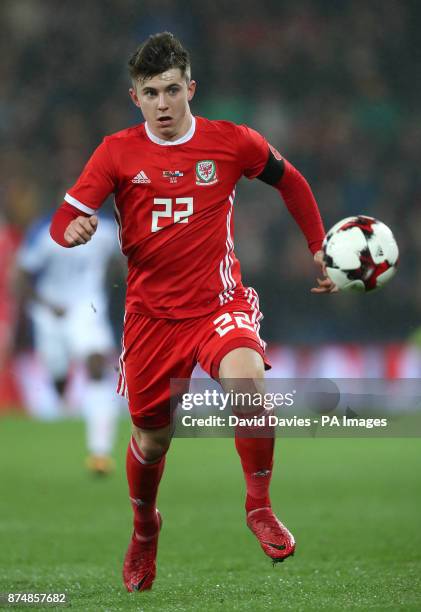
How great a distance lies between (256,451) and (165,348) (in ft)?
1.91

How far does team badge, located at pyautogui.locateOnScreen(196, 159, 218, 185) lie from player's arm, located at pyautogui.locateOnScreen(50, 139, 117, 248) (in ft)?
1.16

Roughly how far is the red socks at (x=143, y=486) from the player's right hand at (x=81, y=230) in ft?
3.26

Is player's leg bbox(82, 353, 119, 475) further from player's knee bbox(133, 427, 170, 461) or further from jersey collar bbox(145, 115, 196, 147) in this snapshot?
jersey collar bbox(145, 115, 196, 147)

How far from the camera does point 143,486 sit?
5316 millimetres

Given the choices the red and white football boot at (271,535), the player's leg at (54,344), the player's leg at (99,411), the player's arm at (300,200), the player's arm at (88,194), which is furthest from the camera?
the player's leg at (54,344)

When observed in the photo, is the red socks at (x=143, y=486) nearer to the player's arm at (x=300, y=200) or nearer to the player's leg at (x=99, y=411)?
the player's arm at (x=300, y=200)

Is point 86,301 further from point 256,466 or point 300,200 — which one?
point 256,466

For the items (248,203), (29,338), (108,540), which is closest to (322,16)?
(248,203)

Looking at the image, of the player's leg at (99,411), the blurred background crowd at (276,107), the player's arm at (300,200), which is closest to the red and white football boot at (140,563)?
the player's arm at (300,200)

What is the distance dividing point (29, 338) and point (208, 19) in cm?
550

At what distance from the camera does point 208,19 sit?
16.8 metres

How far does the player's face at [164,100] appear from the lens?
4965 mm

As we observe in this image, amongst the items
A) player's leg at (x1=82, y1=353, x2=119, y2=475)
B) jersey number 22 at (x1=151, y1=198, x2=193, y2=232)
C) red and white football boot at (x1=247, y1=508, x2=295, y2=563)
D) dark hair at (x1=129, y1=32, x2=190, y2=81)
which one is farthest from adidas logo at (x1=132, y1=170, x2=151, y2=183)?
player's leg at (x1=82, y1=353, x2=119, y2=475)

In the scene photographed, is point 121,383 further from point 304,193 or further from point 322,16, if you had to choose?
point 322,16
